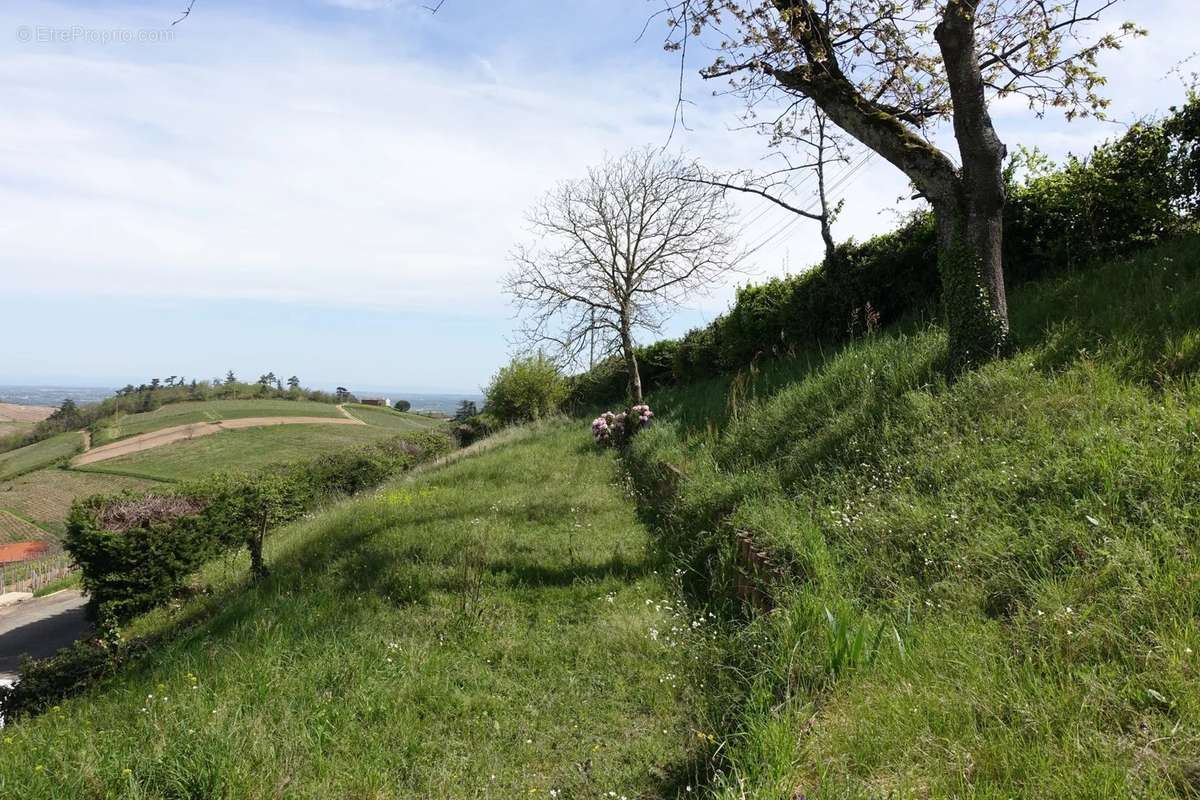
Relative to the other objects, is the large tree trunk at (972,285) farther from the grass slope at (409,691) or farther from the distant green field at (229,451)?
the distant green field at (229,451)

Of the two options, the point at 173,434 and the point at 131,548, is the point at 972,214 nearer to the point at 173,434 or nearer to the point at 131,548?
the point at 131,548

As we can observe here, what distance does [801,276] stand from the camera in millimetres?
12016

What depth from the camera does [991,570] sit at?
2984 mm

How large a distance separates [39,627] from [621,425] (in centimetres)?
1527

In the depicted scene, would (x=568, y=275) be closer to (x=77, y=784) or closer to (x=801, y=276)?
(x=801, y=276)

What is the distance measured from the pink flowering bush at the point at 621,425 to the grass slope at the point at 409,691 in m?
5.50

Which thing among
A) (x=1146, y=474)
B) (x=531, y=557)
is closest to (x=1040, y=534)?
(x=1146, y=474)

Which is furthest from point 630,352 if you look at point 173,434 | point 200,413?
point 200,413

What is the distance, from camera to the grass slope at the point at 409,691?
264 centimetres

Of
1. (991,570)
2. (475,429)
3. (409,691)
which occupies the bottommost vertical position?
(409,691)

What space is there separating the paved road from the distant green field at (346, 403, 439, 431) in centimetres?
6086

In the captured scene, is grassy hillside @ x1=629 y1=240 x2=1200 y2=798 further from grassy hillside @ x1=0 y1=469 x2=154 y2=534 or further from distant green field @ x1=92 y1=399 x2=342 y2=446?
distant green field @ x1=92 y1=399 x2=342 y2=446

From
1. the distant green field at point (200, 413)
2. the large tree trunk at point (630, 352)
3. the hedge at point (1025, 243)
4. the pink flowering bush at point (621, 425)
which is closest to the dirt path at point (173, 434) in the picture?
the distant green field at point (200, 413)

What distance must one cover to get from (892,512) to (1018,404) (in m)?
1.37
